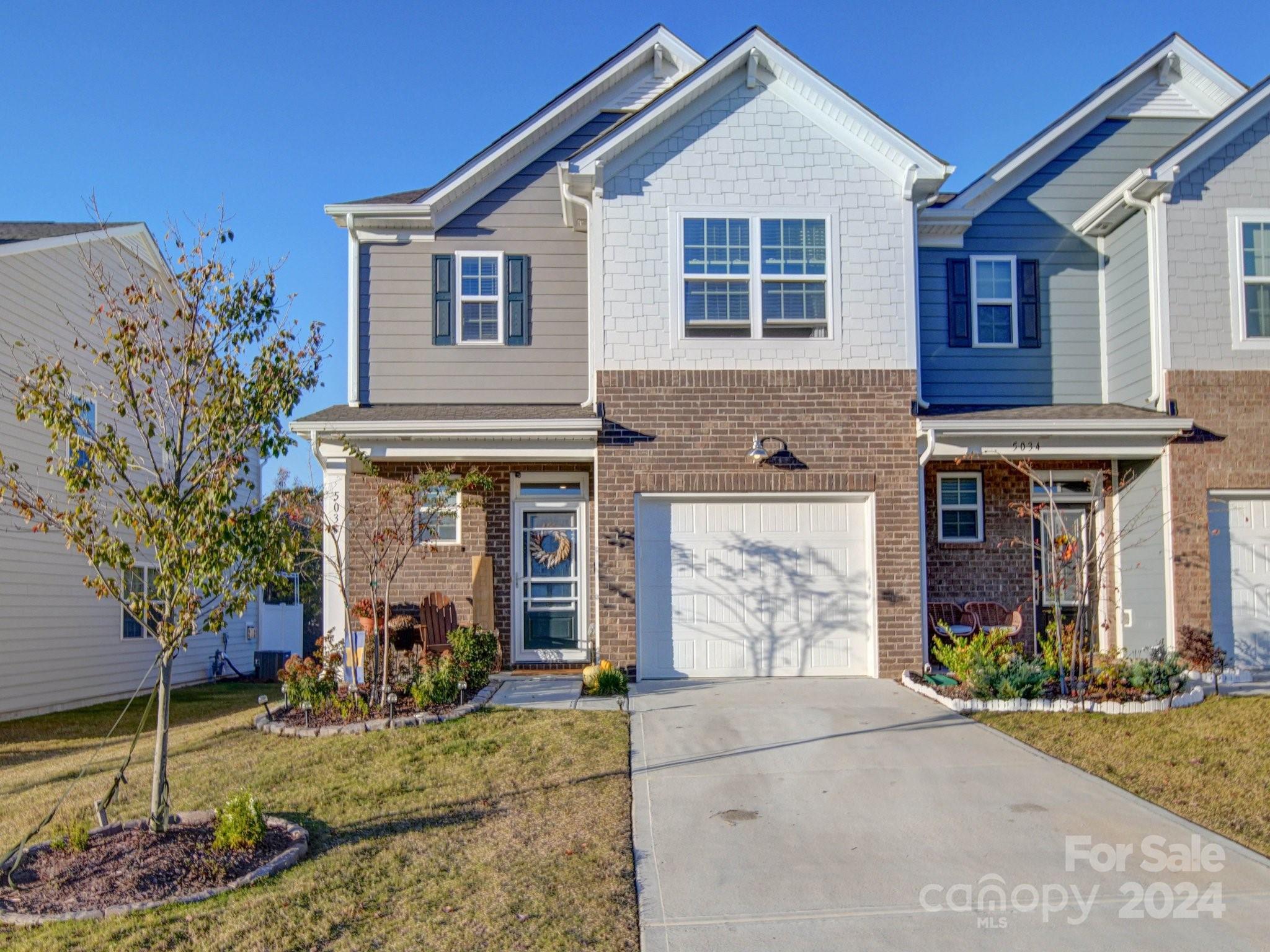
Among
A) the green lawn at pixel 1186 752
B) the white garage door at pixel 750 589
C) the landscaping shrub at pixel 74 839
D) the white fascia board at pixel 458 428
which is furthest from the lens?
the white garage door at pixel 750 589

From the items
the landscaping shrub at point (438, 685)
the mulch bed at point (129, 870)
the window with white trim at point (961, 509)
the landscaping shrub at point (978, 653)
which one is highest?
the window with white trim at point (961, 509)

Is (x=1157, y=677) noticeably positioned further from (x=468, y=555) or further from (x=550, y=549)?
(x=468, y=555)

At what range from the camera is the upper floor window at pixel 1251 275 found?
1248 cm

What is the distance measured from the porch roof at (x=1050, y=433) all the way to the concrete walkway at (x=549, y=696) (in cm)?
475

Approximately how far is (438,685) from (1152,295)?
30.9 feet

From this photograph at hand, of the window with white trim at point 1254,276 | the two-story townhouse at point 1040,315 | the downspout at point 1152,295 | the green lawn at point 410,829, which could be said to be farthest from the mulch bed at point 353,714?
the window with white trim at point 1254,276

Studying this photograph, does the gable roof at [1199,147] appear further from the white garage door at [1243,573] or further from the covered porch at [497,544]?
the covered porch at [497,544]

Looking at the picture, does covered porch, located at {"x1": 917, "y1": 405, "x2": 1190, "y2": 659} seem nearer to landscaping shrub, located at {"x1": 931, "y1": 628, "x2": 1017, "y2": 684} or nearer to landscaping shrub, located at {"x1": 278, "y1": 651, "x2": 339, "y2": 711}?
landscaping shrub, located at {"x1": 931, "y1": 628, "x2": 1017, "y2": 684}

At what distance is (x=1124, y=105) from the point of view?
14.1 meters

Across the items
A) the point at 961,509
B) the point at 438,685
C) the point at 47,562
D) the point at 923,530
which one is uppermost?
the point at 961,509

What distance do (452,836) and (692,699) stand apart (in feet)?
14.7

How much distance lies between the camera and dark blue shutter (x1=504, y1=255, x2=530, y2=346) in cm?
1346

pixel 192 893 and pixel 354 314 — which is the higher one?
pixel 354 314

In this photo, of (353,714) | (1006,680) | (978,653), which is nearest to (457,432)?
(353,714)
